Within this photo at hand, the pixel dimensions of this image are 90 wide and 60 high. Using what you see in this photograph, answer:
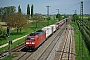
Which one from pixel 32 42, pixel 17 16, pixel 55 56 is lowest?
pixel 55 56

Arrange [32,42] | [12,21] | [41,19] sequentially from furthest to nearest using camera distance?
[41,19], [12,21], [32,42]

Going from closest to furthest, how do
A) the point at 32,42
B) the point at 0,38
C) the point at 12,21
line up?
the point at 32,42, the point at 0,38, the point at 12,21

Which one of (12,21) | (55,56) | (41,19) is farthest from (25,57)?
(41,19)

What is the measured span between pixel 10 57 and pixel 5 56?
106 centimetres

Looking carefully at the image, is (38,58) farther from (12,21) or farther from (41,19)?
(41,19)

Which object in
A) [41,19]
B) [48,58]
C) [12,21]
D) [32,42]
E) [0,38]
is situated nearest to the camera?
[48,58]

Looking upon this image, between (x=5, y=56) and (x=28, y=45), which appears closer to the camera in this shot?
(x=5, y=56)

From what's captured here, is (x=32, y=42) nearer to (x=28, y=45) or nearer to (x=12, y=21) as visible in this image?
(x=28, y=45)

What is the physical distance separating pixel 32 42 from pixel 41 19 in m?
60.2

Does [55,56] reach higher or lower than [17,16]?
lower

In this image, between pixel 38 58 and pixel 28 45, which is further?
pixel 28 45

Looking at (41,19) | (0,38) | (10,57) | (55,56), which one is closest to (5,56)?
(10,57)

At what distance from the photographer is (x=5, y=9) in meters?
132

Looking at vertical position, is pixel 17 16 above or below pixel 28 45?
above
